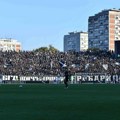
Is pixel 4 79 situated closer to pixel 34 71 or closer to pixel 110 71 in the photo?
pixel 34 71

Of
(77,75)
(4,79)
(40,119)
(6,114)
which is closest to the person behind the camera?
(40,119)

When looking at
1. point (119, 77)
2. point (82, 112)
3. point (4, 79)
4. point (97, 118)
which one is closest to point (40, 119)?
point (97, 118)

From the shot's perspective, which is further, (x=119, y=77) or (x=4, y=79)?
(x=119, y=77)

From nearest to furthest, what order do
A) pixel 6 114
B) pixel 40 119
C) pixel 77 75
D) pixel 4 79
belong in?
1. pixel 40 119
2. pixel 6 114
3. pixel 4 79
4. pixel 77 75

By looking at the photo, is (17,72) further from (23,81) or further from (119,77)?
(119,77)

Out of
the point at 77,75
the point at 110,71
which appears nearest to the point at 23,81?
the point at 77,75

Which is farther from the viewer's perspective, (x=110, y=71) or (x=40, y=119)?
(x=110, y=71)

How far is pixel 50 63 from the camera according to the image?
84000 mm

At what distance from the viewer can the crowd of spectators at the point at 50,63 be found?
81.2m

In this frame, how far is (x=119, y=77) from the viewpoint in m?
83.2

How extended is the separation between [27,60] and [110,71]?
15.4m

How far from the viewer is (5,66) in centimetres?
8088

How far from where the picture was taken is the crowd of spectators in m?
81.2

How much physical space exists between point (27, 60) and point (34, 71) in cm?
360
